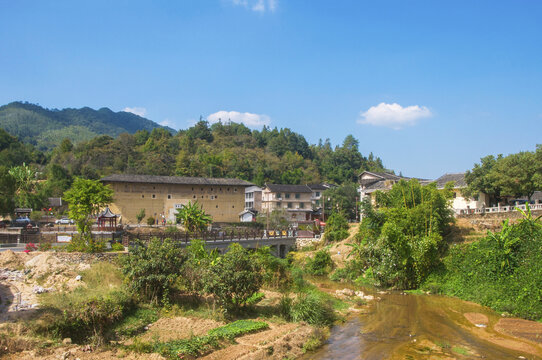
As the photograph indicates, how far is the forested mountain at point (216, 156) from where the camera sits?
246 ft

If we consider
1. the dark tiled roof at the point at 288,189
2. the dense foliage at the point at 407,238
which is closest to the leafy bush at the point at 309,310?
the dense foliage at the point at 407,238

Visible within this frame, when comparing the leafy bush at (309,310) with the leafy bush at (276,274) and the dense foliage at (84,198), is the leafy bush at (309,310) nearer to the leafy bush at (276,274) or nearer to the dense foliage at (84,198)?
the leafy bush at (276,274)

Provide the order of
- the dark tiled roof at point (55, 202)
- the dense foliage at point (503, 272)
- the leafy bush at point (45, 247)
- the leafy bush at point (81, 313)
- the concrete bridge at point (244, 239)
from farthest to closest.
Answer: the dark tiled roof at point (55, 202) < the concrete bridge at point (244, 239) < the leafy bush at point (45, 247) < the dense foliage at point (503, 272) < the leafy bush at point (81, 313)

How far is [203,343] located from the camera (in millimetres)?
12820

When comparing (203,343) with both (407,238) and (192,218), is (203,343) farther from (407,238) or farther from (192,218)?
(192,218)

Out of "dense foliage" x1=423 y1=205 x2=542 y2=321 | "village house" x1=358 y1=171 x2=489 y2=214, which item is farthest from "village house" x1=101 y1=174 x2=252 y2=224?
"dense foliage" x1=423 y1=205 x2=542 y2=321

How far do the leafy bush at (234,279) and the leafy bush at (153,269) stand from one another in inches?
81.7

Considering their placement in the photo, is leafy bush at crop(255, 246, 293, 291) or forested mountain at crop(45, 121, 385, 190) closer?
leafy bush at crop(255, 246, 293, 291)

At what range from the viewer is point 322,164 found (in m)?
106

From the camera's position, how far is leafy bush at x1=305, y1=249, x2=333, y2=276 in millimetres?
33500

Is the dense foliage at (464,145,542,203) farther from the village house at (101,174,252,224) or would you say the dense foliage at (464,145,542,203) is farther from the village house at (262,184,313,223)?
the village house at (262,184,313,223)

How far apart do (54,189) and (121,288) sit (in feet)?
165

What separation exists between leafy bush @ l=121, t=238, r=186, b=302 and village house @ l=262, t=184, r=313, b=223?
4597cm

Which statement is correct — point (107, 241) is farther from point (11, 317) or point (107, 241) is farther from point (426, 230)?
point (426, 230)
